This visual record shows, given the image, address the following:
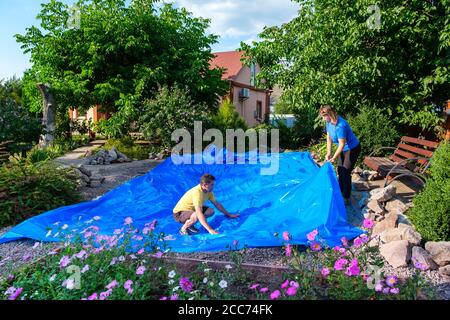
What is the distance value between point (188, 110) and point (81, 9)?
6.25 meters

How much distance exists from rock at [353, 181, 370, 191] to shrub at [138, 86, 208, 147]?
18.2 ft

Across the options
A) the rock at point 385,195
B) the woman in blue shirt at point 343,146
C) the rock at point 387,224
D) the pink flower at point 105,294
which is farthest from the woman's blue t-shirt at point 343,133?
the pink flower at point 105,294

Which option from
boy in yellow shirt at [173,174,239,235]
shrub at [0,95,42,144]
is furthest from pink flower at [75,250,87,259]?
shrub at [0,95,42,144]

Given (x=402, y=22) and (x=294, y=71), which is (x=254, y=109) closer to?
(x=294, y=71)

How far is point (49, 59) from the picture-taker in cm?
1326

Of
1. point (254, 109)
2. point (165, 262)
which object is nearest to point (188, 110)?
point (165, 262)

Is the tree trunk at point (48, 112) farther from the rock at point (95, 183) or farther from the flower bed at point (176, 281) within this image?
the flower bed at point (176, 281)

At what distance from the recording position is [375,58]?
8383 mm

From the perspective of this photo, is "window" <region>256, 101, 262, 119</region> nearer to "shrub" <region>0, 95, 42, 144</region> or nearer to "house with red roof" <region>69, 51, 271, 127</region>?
"house with red roof" <region>69, 51, 271, 127</region>

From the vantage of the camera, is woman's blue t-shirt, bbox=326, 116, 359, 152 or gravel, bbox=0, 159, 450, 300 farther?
woman's blue t-shirt, bbox=326, 116, 359, 152

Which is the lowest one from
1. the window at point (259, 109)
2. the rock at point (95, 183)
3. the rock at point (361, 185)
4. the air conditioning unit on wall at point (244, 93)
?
the rock at point (95, 183)

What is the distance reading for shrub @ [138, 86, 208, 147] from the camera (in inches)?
435

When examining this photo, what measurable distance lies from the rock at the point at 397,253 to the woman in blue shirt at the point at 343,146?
78.4 inches

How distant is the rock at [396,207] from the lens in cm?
498
